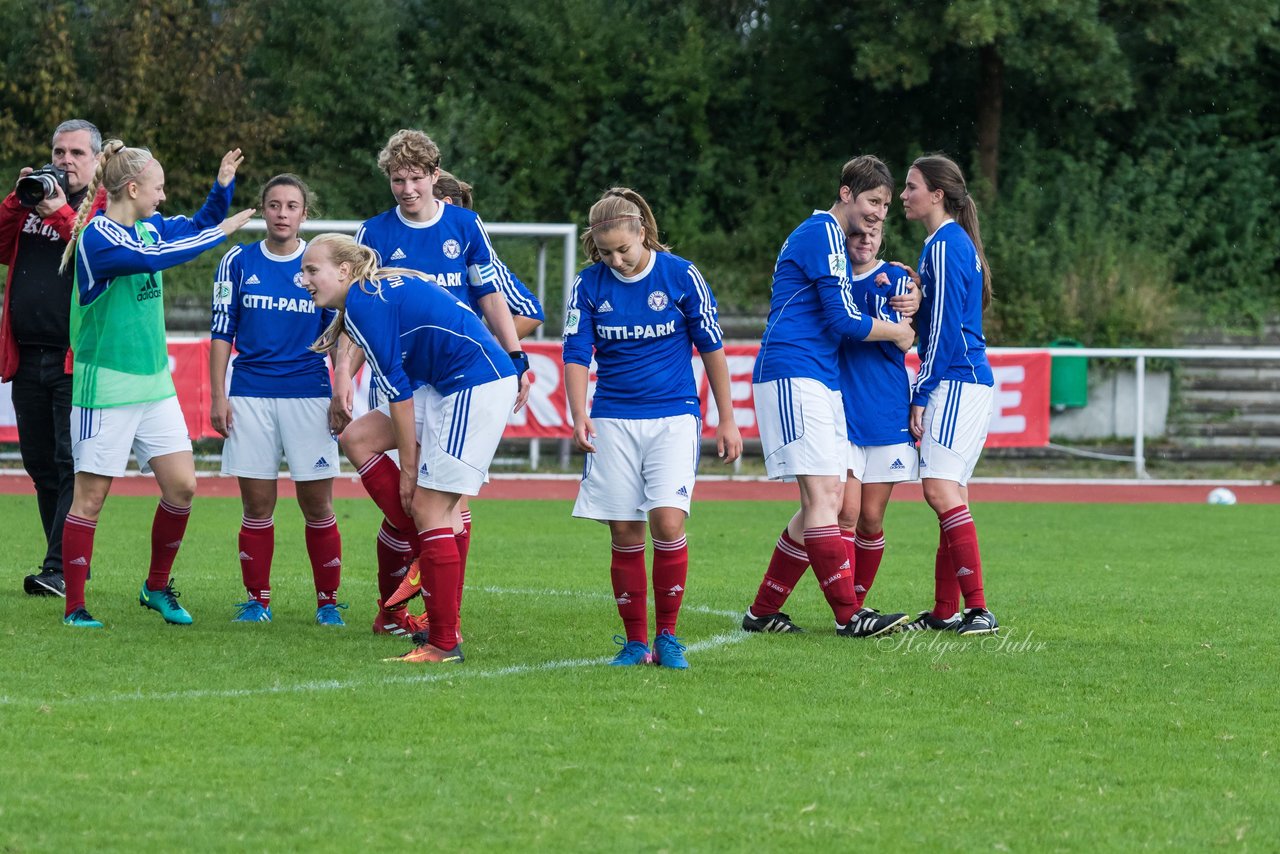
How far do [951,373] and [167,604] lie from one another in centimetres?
356

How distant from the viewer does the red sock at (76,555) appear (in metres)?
7.00

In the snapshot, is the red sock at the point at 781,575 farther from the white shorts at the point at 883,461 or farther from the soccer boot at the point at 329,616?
the soccer boot at the point at 329,616

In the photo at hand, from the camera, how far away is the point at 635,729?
16.7 feet

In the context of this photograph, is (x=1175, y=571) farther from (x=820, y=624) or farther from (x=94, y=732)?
(x=94, y=732)

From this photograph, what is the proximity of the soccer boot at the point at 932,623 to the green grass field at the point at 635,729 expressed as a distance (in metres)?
0.17

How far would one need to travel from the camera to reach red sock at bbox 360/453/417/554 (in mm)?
Answer: 6750

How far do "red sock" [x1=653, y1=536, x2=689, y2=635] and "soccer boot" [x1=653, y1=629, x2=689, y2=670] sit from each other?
0.12 ft

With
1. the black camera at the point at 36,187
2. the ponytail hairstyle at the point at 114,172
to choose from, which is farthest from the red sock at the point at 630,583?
the black camera at the point at 36,187

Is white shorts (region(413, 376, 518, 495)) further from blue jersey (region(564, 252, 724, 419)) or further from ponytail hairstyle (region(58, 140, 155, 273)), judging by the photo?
ponytail hairstyle (region(58, 140, 155, 273))

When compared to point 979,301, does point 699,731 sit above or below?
below

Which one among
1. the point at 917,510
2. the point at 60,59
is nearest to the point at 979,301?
the point at 917,510

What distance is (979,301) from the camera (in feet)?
23.9

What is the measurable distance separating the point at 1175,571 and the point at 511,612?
4285 millimetres

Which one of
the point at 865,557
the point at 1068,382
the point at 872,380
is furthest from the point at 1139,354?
the point at 872,380
